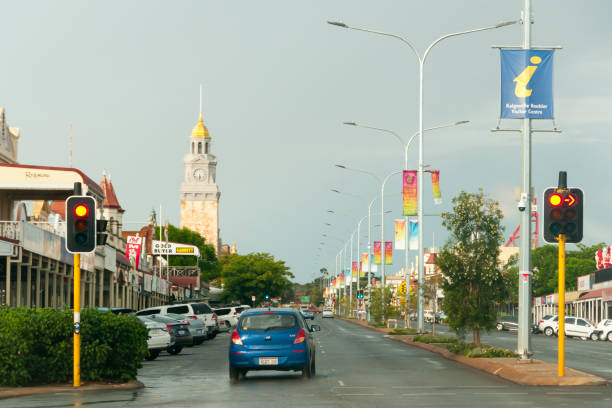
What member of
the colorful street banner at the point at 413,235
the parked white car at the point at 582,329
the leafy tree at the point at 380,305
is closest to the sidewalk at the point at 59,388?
→ the colorful street banner at the point at 413,235

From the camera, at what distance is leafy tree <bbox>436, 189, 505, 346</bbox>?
32250 mm

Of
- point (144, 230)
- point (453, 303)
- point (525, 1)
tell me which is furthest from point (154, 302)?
point (525, 1)

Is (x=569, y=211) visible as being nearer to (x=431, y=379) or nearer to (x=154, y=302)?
(x=431, y=379)

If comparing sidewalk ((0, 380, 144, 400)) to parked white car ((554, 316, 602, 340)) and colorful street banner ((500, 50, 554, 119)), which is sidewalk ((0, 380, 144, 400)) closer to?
colorful street banner ((500, 50, 554, 119))

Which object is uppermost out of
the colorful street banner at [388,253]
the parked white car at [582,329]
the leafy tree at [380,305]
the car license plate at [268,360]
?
the colorful street banner at [388,253]

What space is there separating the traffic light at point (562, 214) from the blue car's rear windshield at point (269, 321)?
6.19 meters

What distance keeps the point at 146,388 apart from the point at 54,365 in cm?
195

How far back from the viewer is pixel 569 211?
70.0ft

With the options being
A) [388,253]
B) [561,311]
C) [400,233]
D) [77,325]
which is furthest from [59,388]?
[388,253]

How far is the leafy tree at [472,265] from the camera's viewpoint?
32250mm

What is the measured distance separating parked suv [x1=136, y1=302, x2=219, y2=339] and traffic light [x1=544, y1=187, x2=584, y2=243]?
2736cm

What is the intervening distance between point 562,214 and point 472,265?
36.6ft

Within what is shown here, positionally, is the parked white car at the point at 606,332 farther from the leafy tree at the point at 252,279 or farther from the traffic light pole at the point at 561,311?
the leafy tree at the point at 252,279

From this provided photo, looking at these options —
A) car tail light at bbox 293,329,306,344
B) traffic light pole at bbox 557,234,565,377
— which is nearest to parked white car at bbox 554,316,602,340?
traffic light pole at bbox 557,234,565,377
